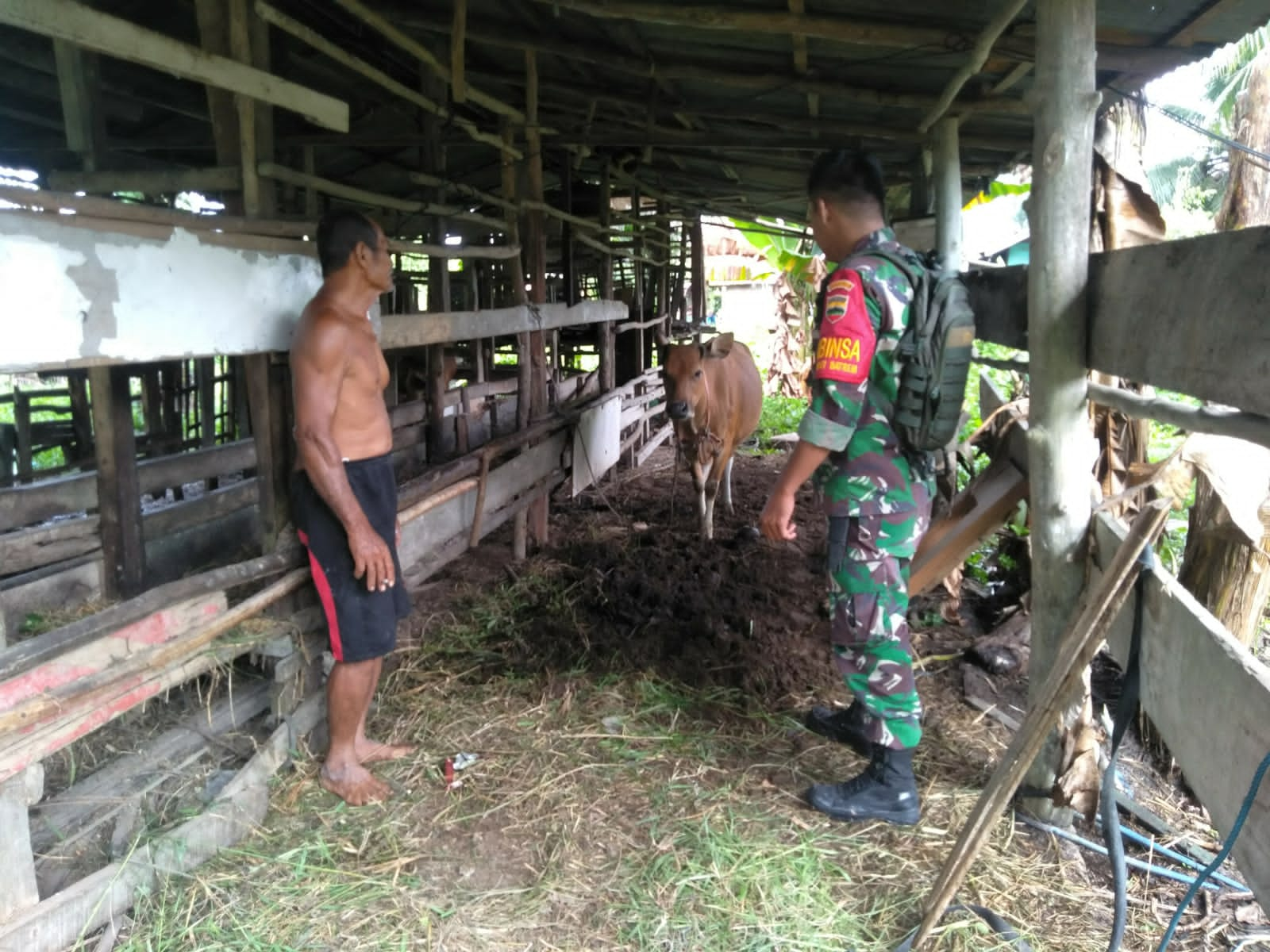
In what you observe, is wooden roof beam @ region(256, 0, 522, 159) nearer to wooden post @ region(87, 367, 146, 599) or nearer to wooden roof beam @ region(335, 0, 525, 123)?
wooden roof beam @ region(335, 0, 525, 123)

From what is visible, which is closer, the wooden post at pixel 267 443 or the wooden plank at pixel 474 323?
the wooden post at pixel 267 443

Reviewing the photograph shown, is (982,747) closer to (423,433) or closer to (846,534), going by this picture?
(846,534)

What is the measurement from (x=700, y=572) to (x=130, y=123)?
17.6ft

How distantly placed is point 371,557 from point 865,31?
2.84 metres

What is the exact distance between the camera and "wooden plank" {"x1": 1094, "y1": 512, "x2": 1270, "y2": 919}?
1.60 meters

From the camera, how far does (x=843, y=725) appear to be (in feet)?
11.2

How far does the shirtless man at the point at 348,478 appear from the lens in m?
2.73

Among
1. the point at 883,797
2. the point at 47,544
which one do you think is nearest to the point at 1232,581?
the point at 883,797

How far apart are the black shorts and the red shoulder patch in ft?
5.20

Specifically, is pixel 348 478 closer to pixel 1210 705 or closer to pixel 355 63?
pixel 355 63

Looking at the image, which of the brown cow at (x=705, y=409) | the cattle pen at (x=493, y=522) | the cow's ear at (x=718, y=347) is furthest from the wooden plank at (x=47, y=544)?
the cow's ear at (x=718, y=347)

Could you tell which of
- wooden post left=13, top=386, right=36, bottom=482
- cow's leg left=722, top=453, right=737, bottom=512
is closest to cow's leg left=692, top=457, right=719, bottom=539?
cow's leg left=722, top=453, right=737, bottom=512

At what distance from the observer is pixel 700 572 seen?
531 centimetres

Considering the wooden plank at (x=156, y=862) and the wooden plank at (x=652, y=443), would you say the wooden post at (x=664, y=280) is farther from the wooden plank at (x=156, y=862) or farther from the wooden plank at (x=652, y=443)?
the wooden plank at (x=156, y=862)
